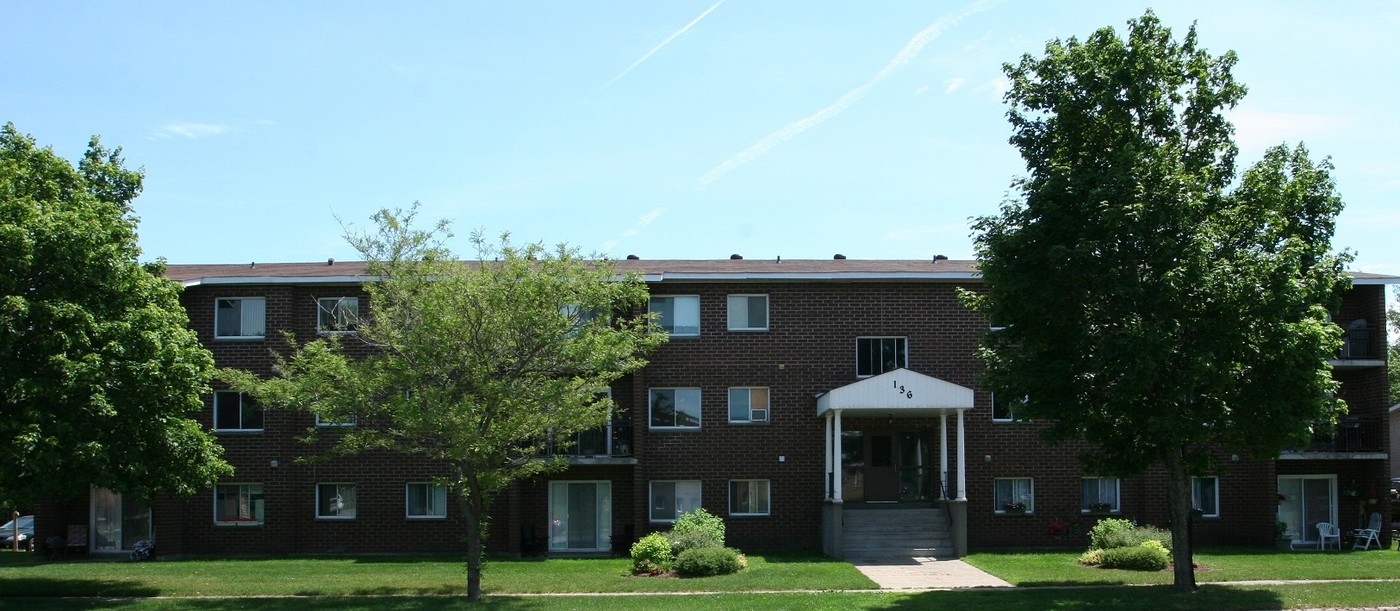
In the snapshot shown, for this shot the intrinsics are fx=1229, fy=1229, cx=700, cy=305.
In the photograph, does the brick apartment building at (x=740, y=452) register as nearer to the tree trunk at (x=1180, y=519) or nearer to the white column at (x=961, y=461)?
the white column at (x=961, y=461)

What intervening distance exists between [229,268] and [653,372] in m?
12.2

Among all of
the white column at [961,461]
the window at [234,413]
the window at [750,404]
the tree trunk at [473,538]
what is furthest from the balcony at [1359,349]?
the window at [234,413]

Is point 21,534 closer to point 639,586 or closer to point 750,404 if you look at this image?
point 750,404

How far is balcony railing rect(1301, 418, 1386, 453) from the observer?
3073 cm

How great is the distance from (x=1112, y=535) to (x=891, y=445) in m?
6.22

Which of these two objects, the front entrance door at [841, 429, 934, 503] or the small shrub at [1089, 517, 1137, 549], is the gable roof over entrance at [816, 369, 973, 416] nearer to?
the front entrance door at [841, 429, 934, 503]

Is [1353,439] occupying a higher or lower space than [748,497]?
higher

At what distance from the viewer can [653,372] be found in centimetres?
3050

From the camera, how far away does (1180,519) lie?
20.5m

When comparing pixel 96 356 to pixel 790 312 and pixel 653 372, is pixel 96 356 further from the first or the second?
pixel 790 312

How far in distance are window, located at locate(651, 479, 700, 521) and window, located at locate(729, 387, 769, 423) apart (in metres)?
2.01

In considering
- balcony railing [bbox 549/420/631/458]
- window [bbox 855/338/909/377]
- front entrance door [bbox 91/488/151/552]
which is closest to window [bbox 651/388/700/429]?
balcony railing [bbox 549/420/631/458]

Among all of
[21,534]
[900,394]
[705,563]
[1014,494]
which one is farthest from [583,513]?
[21,534]

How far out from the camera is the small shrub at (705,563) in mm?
24156
